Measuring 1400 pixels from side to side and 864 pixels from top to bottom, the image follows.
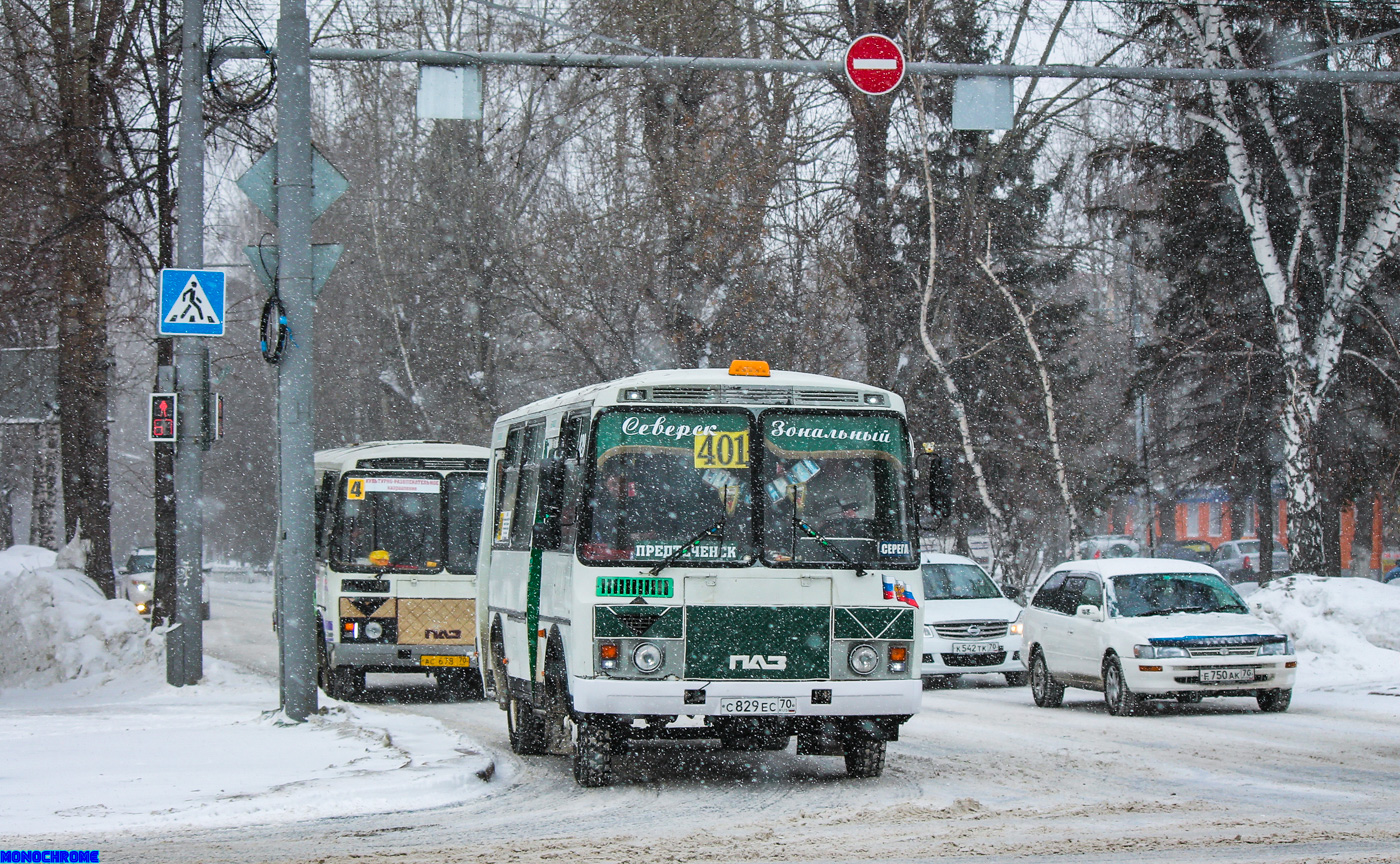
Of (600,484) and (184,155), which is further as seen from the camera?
(184,155)

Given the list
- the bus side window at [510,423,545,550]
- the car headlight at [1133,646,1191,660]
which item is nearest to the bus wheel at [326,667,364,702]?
the bus side window at [510,423,545,550]

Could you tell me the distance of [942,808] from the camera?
31.6ft

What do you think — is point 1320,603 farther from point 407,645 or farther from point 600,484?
point 600,484

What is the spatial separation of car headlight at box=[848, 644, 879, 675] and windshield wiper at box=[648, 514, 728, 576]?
1.22 m

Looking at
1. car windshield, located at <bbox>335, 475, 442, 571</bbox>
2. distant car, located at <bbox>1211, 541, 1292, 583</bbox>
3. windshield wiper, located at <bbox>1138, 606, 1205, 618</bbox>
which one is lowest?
distant car, located at <bbox>1211, 541, 1292, 583</bbox>

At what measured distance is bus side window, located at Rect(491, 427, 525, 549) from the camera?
13.7 metres

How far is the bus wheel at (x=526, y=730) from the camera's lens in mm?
12922

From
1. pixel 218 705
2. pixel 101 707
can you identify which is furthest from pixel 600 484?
pixel 101 707

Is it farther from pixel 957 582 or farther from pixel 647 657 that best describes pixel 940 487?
pixel 957 582

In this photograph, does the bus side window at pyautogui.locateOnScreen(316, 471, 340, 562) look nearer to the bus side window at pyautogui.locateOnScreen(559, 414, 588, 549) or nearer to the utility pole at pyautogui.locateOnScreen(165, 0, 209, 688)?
the utility pole at pyautogui.locateOnScreen(165, 0, 209, 688)

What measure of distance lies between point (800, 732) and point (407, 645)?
932cm

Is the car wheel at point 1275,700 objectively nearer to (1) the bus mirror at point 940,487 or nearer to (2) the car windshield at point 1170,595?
(2) the car windshield at point 1170,595

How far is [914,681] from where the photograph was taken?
1072 centimetres

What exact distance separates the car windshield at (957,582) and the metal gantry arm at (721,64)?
944cm
